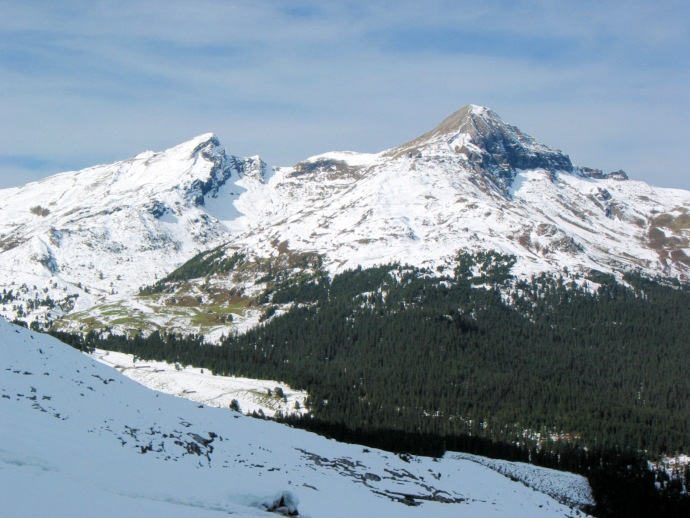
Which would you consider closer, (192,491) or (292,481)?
(192,491)

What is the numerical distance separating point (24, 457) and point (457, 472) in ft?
200

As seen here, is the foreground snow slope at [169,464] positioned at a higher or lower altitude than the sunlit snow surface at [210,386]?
higher

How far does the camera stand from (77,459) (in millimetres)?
33750

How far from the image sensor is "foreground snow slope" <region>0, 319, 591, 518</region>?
28750mm

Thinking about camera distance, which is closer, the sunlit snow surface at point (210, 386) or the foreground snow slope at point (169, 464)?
the foreground snow slope at point (169, 464)

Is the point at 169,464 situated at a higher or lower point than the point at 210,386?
higher

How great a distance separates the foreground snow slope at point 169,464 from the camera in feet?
94.3

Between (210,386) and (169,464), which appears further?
(210,386)

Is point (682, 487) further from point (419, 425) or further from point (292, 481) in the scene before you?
point (292, 481)

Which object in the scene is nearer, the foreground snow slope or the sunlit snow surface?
the foreground snow slope

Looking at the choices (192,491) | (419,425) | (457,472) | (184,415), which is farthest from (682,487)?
(192,491)

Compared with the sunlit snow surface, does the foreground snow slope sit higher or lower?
higher

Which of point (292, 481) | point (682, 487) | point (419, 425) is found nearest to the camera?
point (292, 481)

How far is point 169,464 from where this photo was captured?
41.0 m
